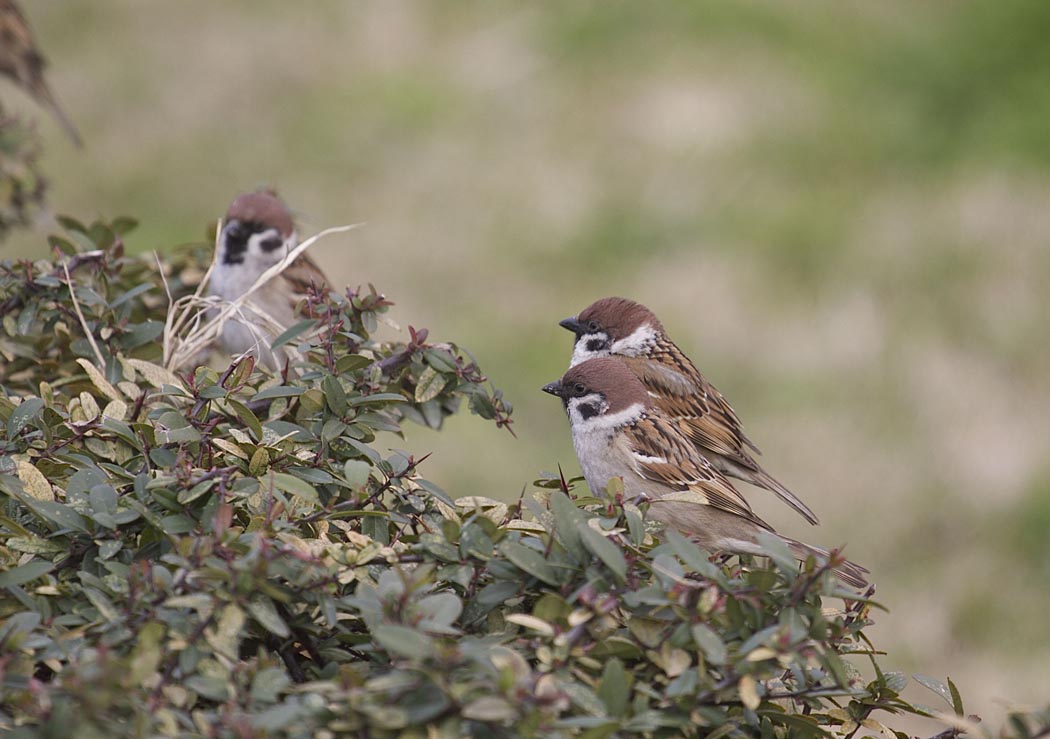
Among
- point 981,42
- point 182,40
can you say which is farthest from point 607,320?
point 182,40

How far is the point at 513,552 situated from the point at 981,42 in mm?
6477

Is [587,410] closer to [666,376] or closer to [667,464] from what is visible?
[667,464]

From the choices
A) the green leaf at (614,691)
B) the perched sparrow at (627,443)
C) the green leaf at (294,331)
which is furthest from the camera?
the perched sparrow at (627,443)

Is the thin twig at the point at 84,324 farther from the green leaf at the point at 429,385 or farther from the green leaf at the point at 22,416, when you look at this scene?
the green leaf at the point at 429,385

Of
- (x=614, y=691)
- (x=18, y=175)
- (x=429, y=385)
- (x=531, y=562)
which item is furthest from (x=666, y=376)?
(x=614, y=691)

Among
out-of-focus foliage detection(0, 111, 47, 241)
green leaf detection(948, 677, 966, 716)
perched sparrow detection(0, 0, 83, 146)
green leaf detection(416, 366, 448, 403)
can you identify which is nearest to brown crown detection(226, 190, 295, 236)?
out-of-focus foliage detection(0, 111, 47, 241)

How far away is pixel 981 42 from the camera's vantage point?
719 cm

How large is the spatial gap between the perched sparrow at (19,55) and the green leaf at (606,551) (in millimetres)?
3088

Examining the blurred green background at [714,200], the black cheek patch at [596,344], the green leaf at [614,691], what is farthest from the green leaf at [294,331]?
the blurred green background at [714,200]

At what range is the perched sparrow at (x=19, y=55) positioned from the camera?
13.1ft

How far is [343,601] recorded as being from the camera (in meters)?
1.58

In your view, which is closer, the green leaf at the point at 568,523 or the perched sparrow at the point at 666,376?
the green leaf at the point at 568,523

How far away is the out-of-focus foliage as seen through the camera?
3.63 metres

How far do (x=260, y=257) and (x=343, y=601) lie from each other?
2633 mm
